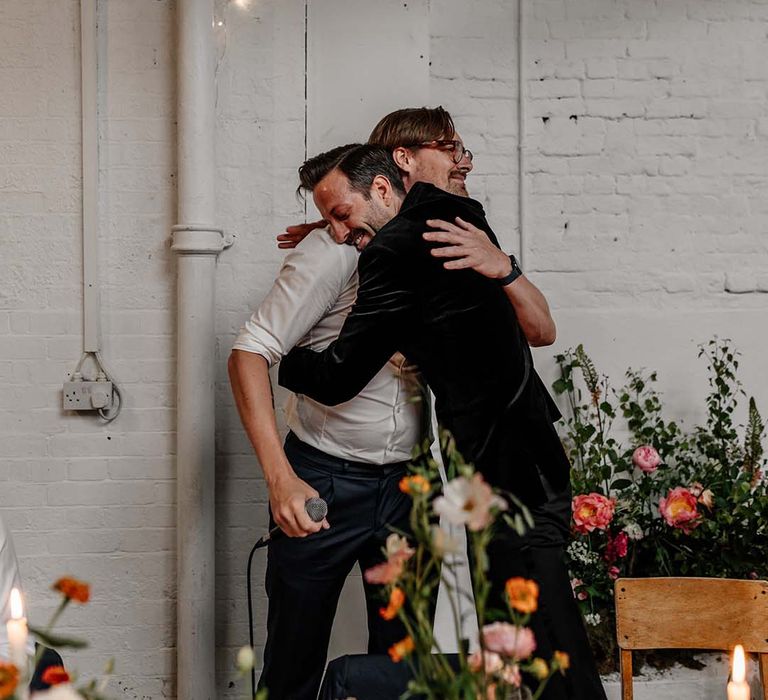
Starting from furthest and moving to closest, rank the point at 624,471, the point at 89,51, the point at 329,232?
the point at 624,471
the point at 89,51
the point at 329,232

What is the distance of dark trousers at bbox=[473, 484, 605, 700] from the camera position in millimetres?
1833

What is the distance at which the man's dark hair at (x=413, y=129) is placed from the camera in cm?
227

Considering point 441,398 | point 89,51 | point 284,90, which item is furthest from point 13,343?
point 441,398

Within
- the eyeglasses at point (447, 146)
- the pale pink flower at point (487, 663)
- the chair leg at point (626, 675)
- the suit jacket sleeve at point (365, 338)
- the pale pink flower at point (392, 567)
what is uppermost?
the eyeglasses at point (447, 146)

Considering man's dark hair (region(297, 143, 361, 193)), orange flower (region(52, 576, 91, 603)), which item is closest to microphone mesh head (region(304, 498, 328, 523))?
man's dark hair (region(297, 143, 361, 193))

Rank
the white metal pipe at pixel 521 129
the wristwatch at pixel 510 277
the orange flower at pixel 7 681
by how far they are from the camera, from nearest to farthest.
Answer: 1. the orange flower at pixel 7 681
2. the wristwatch at pixel 510 277
3. the white metal pipe at pixel 521 129

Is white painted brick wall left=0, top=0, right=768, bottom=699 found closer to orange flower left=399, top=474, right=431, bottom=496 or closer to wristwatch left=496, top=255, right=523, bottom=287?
wristwatch left=496, top=255, right=523, bottom=287

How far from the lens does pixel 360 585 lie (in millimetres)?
2896

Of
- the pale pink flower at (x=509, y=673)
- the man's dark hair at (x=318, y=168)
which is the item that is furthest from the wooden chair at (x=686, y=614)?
the pale pink flower at (x=509, y=673)

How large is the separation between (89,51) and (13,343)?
96 centimetres

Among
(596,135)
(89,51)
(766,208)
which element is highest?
(89,51)

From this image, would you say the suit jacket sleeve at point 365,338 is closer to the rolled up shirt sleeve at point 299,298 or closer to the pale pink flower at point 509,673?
the rolled up shirt sleeve at point 299,298

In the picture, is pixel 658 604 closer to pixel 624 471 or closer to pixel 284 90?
pixel 624 471

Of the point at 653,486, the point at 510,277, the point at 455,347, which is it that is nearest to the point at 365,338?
the point at 455,347
